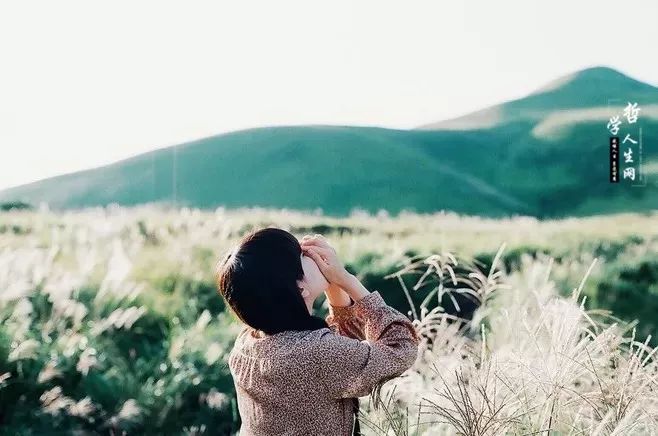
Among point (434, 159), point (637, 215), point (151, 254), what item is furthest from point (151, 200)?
point (637, 215)

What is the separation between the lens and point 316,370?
1.35m

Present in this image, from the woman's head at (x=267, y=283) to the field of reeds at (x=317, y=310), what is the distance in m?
0.59

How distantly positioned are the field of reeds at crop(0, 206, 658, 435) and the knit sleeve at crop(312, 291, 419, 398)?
47 centimetres

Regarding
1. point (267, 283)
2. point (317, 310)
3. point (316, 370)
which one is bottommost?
point (317, 310)

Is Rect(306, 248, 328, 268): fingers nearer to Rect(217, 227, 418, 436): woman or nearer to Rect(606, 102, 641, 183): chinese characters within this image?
Rect(217, 227, 418, 436): woman

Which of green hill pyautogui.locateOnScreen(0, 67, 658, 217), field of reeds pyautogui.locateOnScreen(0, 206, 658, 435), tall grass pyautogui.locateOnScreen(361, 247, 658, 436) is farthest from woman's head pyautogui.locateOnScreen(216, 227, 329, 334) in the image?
green hill pyautogui.locateOnScreen(0, 67, 658, 217)

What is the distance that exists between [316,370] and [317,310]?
5.83ft

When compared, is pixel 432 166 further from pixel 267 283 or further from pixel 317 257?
pixel 267 283

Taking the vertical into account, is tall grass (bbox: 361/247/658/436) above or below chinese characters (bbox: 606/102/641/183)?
below

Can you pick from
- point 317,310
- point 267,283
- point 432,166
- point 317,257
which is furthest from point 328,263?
point 432,166

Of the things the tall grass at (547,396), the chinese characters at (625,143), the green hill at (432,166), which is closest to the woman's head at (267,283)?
the tall grass at (547,396)

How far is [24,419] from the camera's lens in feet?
8.32

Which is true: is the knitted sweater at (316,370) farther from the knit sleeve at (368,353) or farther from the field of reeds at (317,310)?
the field of reeds at (317,310)

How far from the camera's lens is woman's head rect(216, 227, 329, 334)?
136cm
